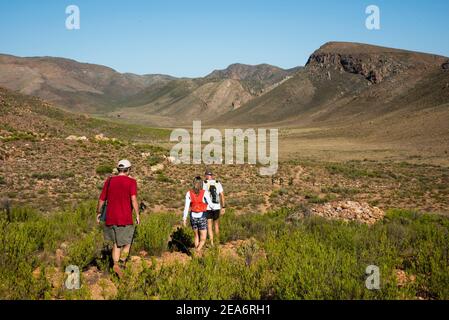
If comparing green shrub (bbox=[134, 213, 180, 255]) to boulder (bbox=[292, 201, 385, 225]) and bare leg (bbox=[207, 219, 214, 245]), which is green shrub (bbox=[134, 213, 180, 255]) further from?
boulder (bbox=[292, 201, 385, 225])

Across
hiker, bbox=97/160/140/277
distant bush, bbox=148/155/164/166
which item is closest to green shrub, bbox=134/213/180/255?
hiker, bbox=97/160/140/277

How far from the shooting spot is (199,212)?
779cm

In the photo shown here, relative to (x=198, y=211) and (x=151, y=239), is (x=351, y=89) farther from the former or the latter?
(x=151, y=239)

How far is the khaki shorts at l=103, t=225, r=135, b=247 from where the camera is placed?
20.6ft

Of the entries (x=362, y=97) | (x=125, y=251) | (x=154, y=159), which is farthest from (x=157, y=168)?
(x=362, y=97)

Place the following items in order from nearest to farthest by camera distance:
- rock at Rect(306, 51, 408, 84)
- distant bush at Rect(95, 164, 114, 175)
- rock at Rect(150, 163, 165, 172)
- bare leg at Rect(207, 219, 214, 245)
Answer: bare leg at Rect(207, 219, 214, 245) → distant bush at Rect(95, 164, 114, 175) → rock at Rect(150, 163, 165, 172) → rock at Rect(306, 51, 408, 84)

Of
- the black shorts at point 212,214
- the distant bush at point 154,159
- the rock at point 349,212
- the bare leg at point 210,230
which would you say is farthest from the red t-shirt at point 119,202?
the distant bush at point 154,159

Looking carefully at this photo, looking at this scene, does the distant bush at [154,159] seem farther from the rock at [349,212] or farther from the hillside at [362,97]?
the hillside at [362,97]

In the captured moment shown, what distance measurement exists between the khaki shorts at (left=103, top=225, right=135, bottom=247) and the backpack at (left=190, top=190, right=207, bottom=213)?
5.58 ft

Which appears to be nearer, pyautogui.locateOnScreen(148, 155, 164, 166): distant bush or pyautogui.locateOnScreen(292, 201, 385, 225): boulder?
pyautogui.locateOnScreen(292, 201, 385, 225): boulder

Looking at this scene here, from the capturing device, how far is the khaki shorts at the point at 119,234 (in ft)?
20.6

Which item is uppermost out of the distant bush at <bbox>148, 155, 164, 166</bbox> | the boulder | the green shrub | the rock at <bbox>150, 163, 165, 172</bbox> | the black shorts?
the distant bush at <bbox>148, 155, 164, 166</bbox>

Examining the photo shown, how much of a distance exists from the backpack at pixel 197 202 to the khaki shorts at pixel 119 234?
5.58 feet

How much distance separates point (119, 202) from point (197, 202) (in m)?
1.91
